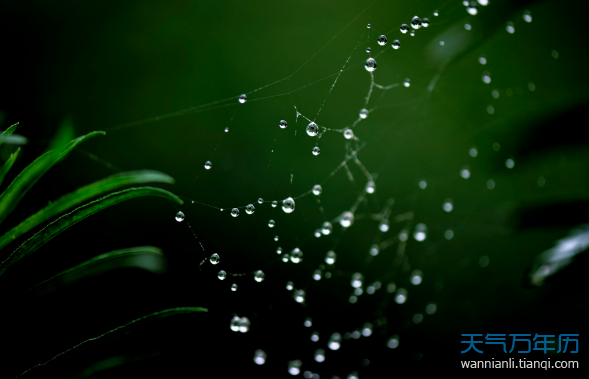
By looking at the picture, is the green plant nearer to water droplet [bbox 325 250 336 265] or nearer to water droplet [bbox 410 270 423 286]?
water droplet [bbox 325 250 336 265]

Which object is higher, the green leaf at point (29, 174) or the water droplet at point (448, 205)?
the green leaf at point (29, 174)

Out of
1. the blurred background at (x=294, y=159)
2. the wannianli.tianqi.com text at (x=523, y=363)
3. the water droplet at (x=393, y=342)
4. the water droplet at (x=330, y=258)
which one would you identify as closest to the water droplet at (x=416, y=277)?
the blurred background at (x=294, y=159)

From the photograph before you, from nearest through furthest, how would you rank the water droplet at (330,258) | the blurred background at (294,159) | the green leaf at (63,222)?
the green leaf at (63,222), the water droplet at (330,258), the blurred background at (294,159)

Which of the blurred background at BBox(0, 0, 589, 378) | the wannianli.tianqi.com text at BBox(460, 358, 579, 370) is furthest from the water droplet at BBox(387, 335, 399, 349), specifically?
the wannianli.tianqi.com text at BBox(460, 358, 579, 370)

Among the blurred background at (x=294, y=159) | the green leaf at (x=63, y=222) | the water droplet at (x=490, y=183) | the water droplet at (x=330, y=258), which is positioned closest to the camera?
the green leaf at (x=63, y=222)

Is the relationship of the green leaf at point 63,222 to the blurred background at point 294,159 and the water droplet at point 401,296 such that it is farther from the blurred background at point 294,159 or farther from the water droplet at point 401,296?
the water droplet at point 401,296
